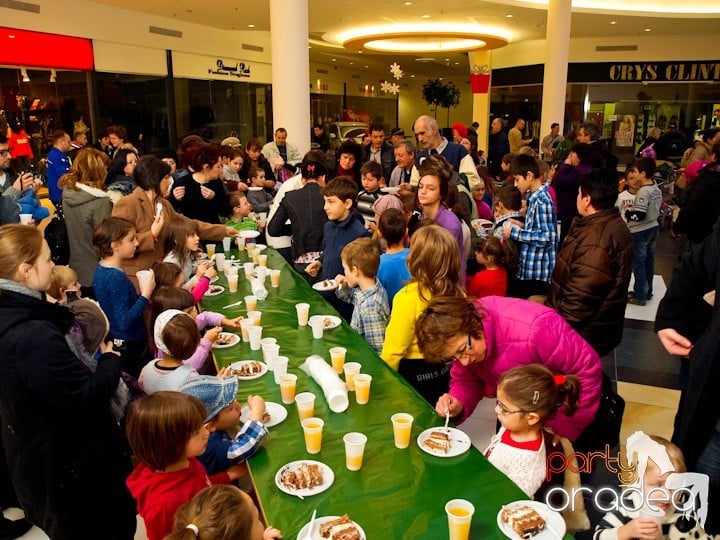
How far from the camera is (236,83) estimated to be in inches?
607

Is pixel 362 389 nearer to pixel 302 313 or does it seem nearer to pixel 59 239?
pixel 302 313

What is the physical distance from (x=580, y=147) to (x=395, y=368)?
401cm

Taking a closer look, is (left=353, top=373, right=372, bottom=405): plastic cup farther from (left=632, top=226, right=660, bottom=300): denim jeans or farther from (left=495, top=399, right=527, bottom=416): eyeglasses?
(left=632, top=226, right=660, bottom=300): denim jeans

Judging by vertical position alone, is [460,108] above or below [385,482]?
above

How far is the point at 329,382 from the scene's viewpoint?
7.91 feet

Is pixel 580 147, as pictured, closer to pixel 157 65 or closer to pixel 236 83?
pixel 157 65

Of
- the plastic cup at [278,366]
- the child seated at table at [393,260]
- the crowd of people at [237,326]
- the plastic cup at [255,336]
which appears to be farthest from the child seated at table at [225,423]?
the child seated at table at [393,260]

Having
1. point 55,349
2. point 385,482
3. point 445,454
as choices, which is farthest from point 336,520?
point 55,349

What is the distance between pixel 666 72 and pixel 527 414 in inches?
690

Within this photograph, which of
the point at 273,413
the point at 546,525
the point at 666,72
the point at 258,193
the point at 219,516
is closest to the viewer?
the point at 219,516

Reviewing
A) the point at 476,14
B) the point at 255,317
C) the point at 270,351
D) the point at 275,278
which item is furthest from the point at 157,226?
the point at 476,14

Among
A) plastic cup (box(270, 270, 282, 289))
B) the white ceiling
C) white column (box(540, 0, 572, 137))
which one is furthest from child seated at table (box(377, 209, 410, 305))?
white column (box(540, 0, 572, 137))

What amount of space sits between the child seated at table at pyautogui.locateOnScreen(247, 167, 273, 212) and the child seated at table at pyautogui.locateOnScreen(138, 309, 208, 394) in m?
4.02

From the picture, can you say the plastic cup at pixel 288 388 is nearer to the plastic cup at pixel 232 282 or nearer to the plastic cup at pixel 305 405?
the plastic cup at pixel 305 405
